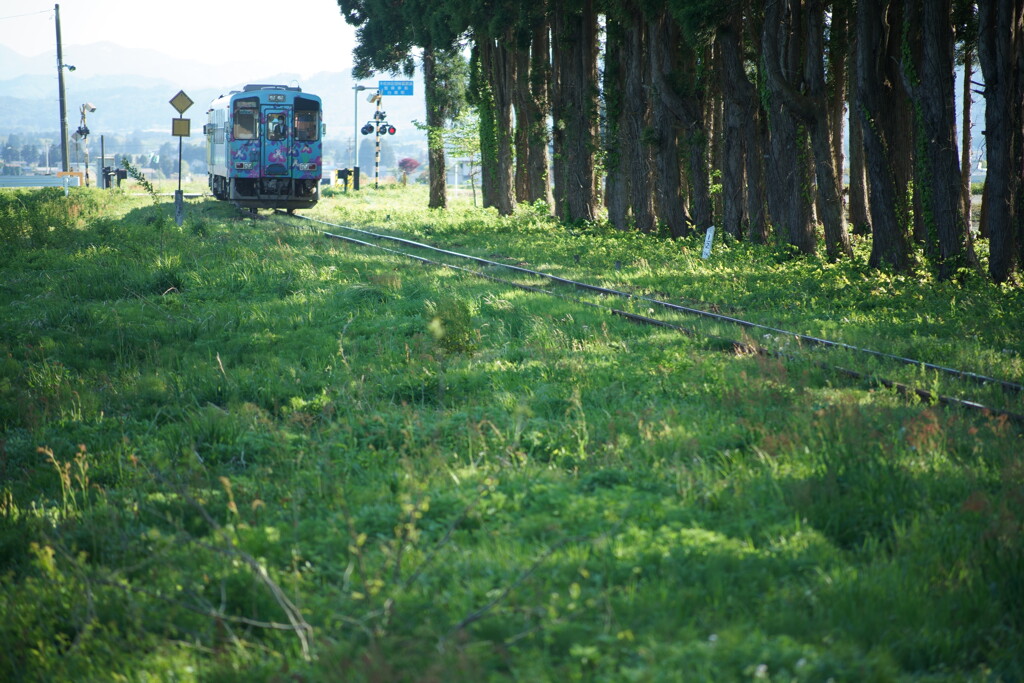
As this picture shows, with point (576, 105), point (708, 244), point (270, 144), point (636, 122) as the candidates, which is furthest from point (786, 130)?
point (270, 144)

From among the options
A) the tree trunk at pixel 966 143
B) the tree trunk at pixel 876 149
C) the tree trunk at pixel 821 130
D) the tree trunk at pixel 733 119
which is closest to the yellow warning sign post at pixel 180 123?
the tree trunk at pixel 733 119

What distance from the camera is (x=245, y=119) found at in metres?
26.4

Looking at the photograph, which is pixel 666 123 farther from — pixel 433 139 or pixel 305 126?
pixel 433 139

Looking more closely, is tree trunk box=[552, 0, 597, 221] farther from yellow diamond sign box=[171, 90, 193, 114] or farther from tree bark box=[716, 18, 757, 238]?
yellow diamond sign box=[171, 90, 193, 114]

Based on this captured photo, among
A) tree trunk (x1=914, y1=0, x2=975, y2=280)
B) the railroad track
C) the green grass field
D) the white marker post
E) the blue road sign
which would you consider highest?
the blue road sign

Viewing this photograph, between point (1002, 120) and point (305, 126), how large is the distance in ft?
62.4

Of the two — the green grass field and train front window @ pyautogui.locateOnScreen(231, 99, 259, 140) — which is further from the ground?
train front window @ pyautogui.locateOnScreen(231, 99, 259, 140)

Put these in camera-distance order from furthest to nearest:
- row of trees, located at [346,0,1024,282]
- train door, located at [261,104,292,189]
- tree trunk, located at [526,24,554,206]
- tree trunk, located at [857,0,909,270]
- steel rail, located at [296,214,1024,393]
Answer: tree trunk, located at [526,24,554,206] < train door, located at [261,104,292,189] < tree trunk, located at [857,0,909,270] < row of trees, located at [346,0,1024,282] < steel rail, located at [296,214,1024,393]

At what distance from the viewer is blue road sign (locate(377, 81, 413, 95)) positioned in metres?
45.9

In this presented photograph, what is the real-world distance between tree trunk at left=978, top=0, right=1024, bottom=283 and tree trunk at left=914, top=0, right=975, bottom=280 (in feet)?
1.72

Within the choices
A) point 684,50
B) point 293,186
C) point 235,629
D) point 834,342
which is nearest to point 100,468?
point 235,629

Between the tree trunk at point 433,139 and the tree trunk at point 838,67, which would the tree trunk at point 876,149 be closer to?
the tree trunk at point 838,67

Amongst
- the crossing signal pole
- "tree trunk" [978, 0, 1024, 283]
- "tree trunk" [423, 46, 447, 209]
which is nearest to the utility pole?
the crossing signal pole

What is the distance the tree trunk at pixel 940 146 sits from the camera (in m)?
14.3
